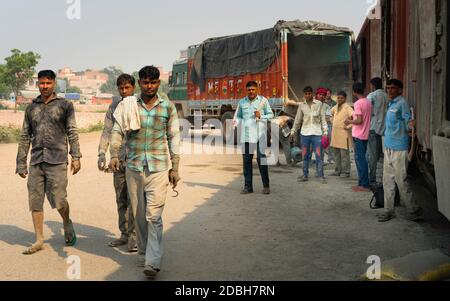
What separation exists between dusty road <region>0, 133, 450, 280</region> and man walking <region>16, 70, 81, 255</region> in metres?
0.48

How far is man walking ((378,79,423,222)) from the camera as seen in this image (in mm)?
5676

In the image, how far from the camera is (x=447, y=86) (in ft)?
12.4

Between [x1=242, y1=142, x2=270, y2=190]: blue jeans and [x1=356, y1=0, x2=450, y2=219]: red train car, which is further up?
[x1=356, y1=0, x2=450, y2=219]: red train car

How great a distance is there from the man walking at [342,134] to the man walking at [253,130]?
1.87 m

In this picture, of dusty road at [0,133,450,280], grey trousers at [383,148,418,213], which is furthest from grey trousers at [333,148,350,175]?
grey trousers at [383,148,418,213]

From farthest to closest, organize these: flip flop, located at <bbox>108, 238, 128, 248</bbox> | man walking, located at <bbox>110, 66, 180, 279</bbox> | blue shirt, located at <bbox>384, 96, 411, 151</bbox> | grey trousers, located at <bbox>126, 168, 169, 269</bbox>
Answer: blue shirt, located at <bbox>384, 96, 411, 151</bbox> → flip flop, located at <bbox>108, 238, 128, 248</bbox> → man walking, located at <bbox>110, 66, 180, 279</bbox> → grey trousers, located at <bbox>126, 168, 169, 269</bbox>

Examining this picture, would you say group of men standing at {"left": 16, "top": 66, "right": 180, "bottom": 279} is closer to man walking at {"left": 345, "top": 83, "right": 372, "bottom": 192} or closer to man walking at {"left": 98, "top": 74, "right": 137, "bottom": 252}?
man walking at {"left": 98, "top": 74, "right": 137, "bottom": 252}

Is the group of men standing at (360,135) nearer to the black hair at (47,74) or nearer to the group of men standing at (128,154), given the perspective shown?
the group of men standing at (128,154)

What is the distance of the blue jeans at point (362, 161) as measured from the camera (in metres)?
7.79

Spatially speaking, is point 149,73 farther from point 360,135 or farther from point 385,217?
point 360,135

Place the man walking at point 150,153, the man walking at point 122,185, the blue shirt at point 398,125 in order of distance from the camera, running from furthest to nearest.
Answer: the blue shirt at point 398,125
the man walking at point 122,185
the man walking at point 150,153

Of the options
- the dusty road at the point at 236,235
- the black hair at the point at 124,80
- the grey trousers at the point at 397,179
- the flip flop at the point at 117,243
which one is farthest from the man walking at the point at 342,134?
the flip flop at the point at 117,243
